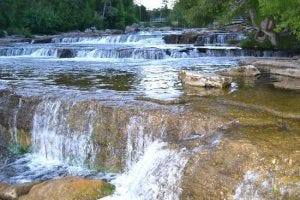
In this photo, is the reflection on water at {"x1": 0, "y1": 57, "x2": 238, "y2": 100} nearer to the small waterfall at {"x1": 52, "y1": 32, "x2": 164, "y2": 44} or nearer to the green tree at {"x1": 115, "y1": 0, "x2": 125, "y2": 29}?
the small waterfall at {"x1": 52, "y1": 32, "x2": 164, "y2": 44}

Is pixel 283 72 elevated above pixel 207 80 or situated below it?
below

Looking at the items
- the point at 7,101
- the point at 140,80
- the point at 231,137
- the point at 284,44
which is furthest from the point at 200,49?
the point at 231,137

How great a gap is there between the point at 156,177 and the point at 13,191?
2.61 m

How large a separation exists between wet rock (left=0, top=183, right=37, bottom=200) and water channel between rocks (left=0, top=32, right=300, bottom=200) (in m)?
0.91

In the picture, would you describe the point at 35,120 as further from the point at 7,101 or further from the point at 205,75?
the point at 205,75

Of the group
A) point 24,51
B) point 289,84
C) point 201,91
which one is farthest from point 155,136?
point 24,51

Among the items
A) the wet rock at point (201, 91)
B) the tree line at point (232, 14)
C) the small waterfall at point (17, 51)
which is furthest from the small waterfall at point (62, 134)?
the small waterfall at point (17, 51)

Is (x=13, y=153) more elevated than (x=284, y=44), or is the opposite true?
(x=284, y=44)

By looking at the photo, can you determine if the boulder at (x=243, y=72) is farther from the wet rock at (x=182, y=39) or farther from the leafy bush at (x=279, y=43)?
the wet rock at (x=182, y=39)

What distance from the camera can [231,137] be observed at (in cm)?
768

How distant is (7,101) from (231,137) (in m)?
6.77

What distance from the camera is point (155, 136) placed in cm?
915

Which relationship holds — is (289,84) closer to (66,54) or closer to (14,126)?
(14,126)

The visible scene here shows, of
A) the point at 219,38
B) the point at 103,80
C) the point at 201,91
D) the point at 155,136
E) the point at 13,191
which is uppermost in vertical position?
the point at 219,38
